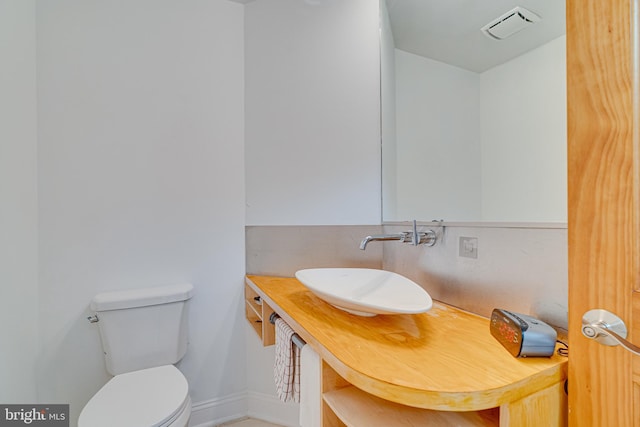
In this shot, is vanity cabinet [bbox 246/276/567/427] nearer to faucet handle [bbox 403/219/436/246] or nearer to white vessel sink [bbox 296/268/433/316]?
white vessel sink [bbox 296/268/433/316]

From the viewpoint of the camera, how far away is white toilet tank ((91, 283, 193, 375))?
1.34 m

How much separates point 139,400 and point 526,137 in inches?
68.3

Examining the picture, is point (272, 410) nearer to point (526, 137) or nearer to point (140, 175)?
point (140, 175)

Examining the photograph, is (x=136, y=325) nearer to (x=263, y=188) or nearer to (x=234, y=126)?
(x=263, y=188)

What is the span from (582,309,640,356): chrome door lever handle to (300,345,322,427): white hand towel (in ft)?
2.01

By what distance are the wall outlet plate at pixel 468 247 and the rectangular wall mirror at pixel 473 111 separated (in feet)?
0.27

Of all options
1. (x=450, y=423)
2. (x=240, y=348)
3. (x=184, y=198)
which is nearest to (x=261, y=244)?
(x=184, y=198)

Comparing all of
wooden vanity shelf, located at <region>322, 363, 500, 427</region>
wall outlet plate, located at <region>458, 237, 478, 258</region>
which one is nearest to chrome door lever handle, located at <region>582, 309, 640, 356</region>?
wooden vanity shelf, located at <region>322, 363, 500, 427</region>

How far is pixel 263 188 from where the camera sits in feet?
5.59

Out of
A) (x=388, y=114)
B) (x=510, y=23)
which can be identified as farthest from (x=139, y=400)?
(x=510, y=23)

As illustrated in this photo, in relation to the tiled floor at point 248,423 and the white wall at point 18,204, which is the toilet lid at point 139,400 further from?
the tiled floor at point 248,423

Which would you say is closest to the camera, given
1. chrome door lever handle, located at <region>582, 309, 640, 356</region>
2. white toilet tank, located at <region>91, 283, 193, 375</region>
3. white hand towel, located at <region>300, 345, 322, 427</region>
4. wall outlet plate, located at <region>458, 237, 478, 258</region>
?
chrome door lever handle, located at <region>582, 309, 640, 356</region>

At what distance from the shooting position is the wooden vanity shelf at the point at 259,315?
1.39 metres

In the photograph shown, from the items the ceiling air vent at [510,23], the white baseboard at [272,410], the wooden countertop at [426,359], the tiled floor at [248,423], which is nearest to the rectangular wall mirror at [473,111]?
the ceiling air vent at [510,23]
